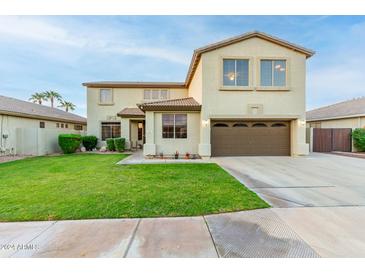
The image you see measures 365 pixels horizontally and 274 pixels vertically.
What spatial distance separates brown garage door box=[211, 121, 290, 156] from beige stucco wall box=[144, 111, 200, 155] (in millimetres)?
1210

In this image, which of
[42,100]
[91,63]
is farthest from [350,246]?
[42,100]

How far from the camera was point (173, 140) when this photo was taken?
40.3ft

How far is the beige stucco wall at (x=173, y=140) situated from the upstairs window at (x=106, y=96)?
789 cm

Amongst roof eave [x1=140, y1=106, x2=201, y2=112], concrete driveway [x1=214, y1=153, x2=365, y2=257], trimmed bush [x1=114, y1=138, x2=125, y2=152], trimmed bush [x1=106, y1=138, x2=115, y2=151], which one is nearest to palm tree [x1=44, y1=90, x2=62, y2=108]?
trimmed bush [x1=106, y1=138, x2=115, y2=151]

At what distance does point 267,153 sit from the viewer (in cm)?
1260

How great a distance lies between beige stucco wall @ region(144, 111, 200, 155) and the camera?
12109mm

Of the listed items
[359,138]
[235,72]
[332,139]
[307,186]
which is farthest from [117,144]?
[359,138]

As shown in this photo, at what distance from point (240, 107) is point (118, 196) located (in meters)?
9.52

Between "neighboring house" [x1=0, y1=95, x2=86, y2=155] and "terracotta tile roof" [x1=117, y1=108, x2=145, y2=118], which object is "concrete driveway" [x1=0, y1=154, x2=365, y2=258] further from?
"neighboring house" [x1=0, y1=95, x2=86, y2=155]

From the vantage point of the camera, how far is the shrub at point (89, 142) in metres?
16.7

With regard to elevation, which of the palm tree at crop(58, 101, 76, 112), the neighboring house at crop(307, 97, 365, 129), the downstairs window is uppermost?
the palm tree at crop(58, 101, 76, 112)

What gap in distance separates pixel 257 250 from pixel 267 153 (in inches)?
433

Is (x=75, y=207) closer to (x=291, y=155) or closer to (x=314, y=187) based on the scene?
(x=314, y=187)
